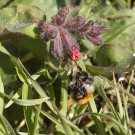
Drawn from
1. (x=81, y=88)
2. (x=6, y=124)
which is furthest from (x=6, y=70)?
(x=81, y=88)

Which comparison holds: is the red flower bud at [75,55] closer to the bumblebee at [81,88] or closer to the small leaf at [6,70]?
the bumblebee at [81,88]

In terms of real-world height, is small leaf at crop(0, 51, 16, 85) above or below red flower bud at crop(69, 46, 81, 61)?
below

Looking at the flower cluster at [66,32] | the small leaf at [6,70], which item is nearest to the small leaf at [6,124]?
the small leaf at [6,70]

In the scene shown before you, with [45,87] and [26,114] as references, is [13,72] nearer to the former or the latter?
[45,87]

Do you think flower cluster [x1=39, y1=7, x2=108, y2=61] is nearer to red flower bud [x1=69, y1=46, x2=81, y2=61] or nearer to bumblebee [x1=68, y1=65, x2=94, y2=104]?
red flower bud [x1=69, y1=46, x2=81, y2=61]

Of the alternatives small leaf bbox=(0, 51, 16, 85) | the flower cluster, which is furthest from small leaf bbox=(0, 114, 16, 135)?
the flower cluster

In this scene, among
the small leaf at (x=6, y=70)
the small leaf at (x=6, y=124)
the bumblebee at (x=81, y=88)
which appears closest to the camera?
the small leaf at (x=6, y=124)

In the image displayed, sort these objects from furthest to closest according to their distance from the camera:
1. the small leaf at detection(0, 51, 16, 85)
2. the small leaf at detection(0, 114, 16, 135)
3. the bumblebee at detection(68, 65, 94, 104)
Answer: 1. the small leaf at detection(0, 51, 16, 85)
2. the bumblebee at detection(68, 65, 94, 104)
3. the small leaf at detection(0, 114, 16, 135)
